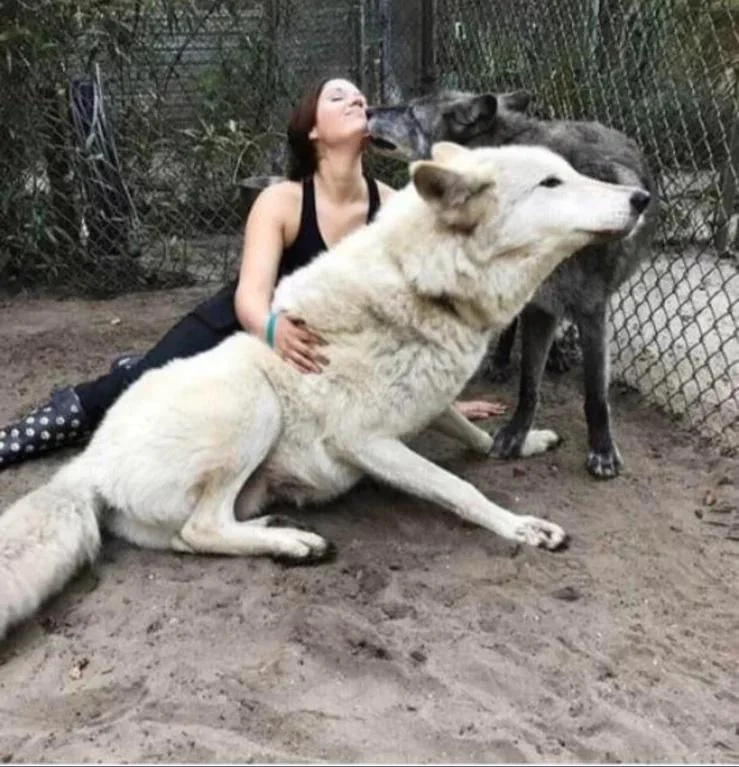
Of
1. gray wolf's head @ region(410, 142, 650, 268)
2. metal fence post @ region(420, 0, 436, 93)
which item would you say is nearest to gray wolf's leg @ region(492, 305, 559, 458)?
gray wolf's head @ region(410, 142, 650, 268)

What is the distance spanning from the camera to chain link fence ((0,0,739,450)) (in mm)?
4906

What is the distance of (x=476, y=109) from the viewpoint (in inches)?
162

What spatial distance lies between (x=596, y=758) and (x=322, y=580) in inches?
39.7

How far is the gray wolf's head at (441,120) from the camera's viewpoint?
411cm

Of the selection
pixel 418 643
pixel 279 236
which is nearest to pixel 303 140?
pixel 279 236

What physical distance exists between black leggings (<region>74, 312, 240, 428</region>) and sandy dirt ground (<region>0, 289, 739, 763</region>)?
40cm

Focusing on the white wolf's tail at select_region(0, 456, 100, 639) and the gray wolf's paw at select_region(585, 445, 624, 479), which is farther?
the gray wolf's paw at select_region(585, 445, 624, 479)

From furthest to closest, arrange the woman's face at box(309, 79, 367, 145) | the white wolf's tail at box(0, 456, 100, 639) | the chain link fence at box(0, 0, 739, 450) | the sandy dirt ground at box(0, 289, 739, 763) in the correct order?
the chain link fence at box(0, 0, 739, 450) → the woman's face at box(309, 79, 367, 145) → the white wolf's tail at box(0, 456, 100, 639) → the sandy dirt ground at box(0, 289, 739, 763)

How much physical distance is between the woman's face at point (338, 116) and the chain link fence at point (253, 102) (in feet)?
5.75

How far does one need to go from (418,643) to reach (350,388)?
2.77 ft

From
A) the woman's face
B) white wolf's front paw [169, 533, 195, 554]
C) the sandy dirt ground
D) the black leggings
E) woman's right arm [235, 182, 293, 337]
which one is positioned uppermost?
the woman's face

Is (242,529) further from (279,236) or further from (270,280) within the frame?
(279,236)

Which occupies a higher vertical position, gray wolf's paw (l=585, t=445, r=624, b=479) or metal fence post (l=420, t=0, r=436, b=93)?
metal fence post (l=420, t=0, r=436, b=93)

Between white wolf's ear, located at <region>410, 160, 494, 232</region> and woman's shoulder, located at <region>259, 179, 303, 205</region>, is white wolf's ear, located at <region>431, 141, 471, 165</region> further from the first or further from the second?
woman's shoulder, located at <region>259, 179, 303, 205</region>
